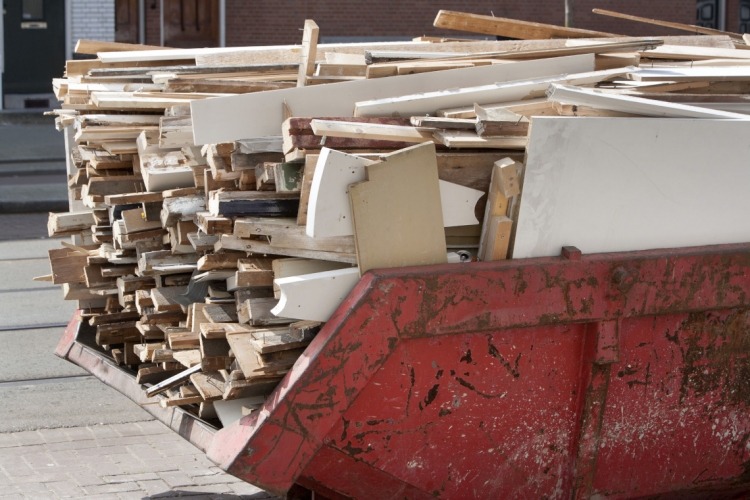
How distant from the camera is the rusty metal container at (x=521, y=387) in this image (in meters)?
2.90

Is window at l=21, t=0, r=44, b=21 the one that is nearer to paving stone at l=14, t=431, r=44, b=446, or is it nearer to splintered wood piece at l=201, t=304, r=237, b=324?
A: paving stone at l=14, t=431, r=44, b=446

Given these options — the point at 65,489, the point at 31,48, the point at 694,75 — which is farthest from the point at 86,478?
the point at 31,48

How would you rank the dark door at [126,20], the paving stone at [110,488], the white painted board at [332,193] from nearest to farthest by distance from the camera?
1. the white painted board at [332,193]
2. the paving stone at [110,488]
3. the dark door at [126,20]

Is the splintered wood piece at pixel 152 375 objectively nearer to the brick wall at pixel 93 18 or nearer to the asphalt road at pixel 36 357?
the asphalt road at pixel 36 357

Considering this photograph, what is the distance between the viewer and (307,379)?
9.37ft

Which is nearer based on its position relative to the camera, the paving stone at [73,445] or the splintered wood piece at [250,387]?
the splintered wood piece at [250,387]

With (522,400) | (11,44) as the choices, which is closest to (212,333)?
(522,400)

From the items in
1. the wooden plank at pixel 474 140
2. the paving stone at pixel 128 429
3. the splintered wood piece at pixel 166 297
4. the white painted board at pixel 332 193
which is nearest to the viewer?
the white painted board at pixel 332 193

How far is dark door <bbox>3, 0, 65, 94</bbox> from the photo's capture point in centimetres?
1928

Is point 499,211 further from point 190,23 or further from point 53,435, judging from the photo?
point 190,23

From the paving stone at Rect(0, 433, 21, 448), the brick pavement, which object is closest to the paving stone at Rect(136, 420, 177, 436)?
the brick pavement

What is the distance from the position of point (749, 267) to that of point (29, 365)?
4365 millimetres

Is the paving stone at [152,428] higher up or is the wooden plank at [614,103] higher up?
the wooden plank at [614,103]

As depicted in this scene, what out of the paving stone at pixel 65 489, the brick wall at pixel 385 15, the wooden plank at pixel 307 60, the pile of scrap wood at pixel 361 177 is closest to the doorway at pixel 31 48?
the brick wall at pixel 385 15
